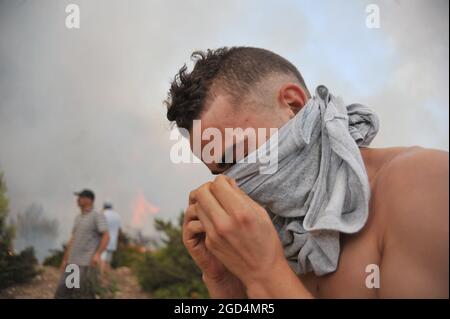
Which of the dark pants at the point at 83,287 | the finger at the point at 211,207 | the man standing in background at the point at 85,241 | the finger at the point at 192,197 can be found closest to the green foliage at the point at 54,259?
the dark pants at the point at 83,287

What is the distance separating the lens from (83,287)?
4.31 metres

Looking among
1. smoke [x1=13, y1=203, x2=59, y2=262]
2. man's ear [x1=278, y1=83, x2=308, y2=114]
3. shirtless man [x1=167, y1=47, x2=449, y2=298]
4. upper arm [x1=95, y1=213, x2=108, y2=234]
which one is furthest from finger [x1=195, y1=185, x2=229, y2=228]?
smoke [x1=13, y1=203, x2=59, y2=262]

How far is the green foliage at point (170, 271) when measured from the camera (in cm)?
500

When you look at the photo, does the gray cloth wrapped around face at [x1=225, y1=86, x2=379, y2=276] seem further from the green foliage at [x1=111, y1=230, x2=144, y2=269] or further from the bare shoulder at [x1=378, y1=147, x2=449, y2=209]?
the green foliage at [x1=111, y1=230, x2=144, y2=269]

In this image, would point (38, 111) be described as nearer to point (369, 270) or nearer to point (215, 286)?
point (215, 286)

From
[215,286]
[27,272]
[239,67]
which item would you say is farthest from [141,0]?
[27,272]

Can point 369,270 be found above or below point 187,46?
below

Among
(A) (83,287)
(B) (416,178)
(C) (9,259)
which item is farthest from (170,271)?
(B) (416,178)

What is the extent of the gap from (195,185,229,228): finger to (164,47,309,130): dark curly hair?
1.07ft

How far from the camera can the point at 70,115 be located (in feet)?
17.7

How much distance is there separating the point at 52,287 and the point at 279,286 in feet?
16.1

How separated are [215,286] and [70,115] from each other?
4.92m

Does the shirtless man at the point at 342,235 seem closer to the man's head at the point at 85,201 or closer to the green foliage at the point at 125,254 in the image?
the man's head at the point at 85,201

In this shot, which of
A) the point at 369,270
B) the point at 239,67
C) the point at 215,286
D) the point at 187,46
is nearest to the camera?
the point at 369,270
